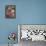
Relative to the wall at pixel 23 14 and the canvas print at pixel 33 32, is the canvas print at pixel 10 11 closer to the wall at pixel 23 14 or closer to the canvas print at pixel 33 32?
the wall at pixel 23 14

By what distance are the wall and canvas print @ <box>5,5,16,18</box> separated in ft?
0.26

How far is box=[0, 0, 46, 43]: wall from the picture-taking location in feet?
12.8

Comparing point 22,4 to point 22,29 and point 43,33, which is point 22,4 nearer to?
point 22,29

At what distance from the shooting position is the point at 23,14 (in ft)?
12.8

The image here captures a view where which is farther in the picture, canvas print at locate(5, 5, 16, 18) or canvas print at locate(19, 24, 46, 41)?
canvas print at locate(5, 5, 16, 18)

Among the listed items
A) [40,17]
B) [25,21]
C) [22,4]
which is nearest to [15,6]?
[22,4]

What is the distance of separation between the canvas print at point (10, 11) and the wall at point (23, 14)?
80 mm

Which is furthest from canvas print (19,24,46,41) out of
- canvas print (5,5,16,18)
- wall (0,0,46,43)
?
canvas print (5,5,16,18)

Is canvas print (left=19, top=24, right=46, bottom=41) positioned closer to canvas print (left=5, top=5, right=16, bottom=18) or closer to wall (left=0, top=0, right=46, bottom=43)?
wall (left=0, top=0, right=46, bottom=43)

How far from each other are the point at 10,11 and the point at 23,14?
0.36 meters

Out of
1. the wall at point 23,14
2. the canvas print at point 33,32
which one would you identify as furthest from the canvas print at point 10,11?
the canvas print at point 33,32

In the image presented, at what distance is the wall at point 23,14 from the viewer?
12.8ft

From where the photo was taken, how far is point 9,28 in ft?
12.8

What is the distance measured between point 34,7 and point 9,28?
875mm
